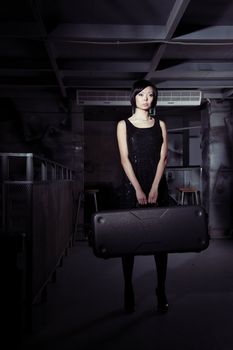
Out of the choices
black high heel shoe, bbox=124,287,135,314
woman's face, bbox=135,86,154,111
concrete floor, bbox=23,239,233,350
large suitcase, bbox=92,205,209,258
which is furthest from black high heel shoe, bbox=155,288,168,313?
woman's face, bbox=135,86,154,111

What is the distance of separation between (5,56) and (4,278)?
10.2ft

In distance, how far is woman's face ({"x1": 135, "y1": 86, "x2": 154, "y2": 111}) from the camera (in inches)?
83.7

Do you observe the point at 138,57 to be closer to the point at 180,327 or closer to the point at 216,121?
the point at 216,121

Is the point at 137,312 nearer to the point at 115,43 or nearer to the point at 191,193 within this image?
the point at 115,43

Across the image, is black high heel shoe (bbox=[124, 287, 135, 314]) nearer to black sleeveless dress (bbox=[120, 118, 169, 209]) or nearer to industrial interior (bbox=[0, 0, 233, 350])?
industrial interior (bbox=[0, 0, 233, 350])

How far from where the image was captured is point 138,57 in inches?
152

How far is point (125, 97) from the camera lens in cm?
505

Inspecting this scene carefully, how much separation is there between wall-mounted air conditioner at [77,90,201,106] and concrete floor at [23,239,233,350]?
97.3 inches

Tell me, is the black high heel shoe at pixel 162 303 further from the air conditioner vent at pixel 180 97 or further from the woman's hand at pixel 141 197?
the air conditioner vent at pixel 180 97

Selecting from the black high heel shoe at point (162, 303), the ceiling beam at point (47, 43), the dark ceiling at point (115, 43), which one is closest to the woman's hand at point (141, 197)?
the black high heel shoe at point (162, 303)

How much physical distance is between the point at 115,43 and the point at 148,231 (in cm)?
236

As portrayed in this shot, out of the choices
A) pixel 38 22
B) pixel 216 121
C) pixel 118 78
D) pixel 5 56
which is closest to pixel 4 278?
pixel 38 22

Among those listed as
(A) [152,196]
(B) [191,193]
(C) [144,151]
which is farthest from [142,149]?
(B) [191,193]

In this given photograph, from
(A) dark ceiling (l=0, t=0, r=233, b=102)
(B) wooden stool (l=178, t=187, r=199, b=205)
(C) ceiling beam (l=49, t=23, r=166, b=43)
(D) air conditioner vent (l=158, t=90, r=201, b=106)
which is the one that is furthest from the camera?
(B) wooden stool (l=178, t=187, r=199, b=205)
